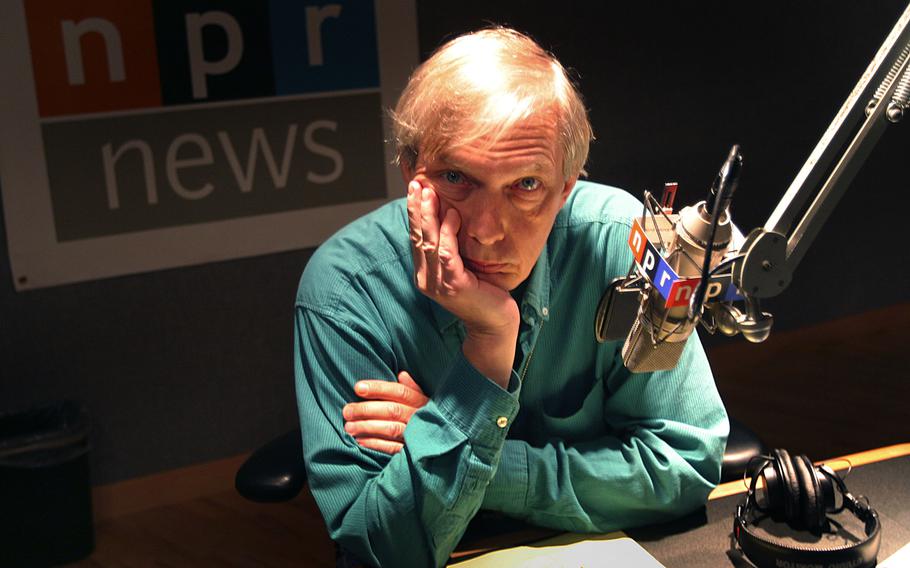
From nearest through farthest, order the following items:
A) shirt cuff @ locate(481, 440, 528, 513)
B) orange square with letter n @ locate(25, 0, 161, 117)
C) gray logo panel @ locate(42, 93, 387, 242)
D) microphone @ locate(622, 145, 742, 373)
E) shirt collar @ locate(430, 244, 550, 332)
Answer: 1. microphone @ locate(622, 145, 742, 373)
2. shirt cuff @ locate(481, 440, 528, 513)
3. shirt collar @ locate(430, 244, 550, 332)
4. orange square with letter n @ locate(25, 0, 161, 117)
5. gray logo panel @ locate(42, 93, 387, 242)

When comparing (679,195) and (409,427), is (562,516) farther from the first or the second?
(679,195)

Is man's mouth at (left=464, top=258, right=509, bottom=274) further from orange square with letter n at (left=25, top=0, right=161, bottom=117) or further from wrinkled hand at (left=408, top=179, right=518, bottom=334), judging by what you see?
orange square with letter n at (left=25, top=0, right=161, bottom=117)

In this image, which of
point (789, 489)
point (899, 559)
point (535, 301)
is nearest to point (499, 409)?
point (535, 301)

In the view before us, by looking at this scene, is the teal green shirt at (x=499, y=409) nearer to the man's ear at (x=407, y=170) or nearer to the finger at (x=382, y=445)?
the finger at (x=382, y=445)

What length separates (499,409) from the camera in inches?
53.6

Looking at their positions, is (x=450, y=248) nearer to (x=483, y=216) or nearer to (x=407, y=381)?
(x=483, y=216)

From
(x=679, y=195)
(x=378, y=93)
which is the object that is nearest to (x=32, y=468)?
(x=378, y=93)

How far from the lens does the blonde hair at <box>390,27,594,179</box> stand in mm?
1277

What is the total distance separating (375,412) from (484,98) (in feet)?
1.62

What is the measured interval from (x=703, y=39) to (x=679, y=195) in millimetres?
601

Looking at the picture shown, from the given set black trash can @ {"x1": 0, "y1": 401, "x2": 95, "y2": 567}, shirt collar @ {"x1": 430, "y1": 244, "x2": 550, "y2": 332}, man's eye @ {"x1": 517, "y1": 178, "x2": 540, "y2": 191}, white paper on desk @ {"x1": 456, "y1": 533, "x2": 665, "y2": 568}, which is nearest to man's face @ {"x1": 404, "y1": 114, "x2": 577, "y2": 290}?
man's eye @ {"x1": 517, "y1": 178, "x2": 540, "y2": 191}

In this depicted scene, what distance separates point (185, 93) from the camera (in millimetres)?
3100

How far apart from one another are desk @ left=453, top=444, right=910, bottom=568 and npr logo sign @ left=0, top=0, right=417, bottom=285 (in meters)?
1.91

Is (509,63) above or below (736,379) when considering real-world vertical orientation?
above
